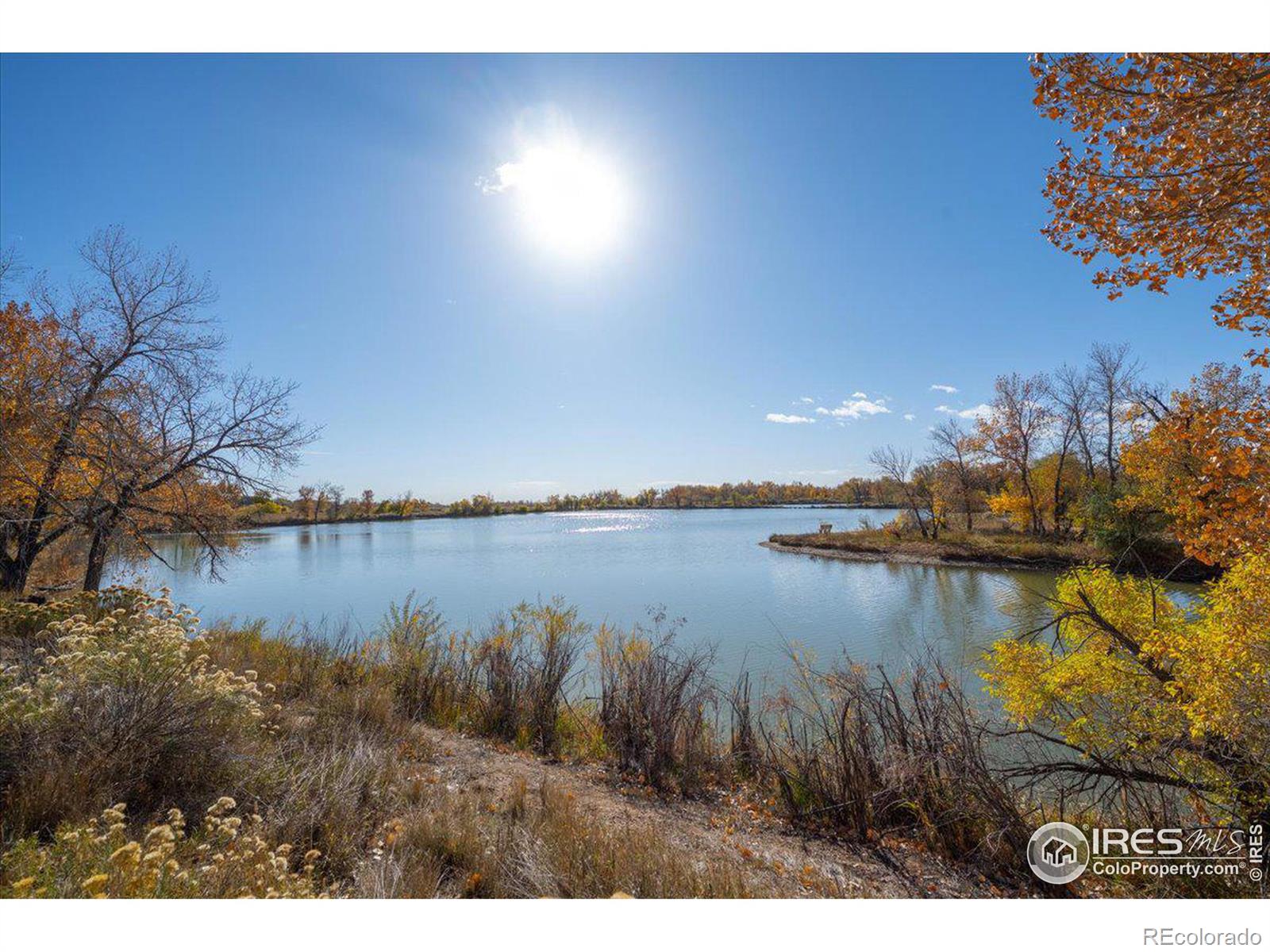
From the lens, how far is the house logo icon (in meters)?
3.62

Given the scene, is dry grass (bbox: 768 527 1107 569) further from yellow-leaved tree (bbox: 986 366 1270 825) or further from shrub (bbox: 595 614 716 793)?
shrub (bbox: 595 614 716 793)

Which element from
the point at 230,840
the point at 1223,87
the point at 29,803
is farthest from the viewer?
Answer: the point at 1223,87

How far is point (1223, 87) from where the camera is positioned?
3.42 meters

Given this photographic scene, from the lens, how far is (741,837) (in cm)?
423

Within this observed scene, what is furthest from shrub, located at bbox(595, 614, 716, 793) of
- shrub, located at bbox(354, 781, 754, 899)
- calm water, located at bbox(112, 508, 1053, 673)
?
calm water, located at bbox(112, 508, 1053, 673)

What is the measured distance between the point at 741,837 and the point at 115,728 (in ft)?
14.4

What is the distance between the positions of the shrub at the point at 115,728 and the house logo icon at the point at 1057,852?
5501 mm

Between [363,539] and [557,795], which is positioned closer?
[557,795]

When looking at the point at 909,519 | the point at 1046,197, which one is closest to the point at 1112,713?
the point at 1046,197

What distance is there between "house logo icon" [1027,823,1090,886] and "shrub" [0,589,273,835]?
18.0 feet

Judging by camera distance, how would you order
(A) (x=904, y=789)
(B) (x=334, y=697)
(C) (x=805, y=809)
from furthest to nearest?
(B) (x=334, y=697)
(C) (x=805, y=809)
(A) (x=904, y=789)

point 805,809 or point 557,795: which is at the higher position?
point 557,795

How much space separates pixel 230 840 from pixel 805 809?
4408 millimetres

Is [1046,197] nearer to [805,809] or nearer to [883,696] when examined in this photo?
[883,696]
